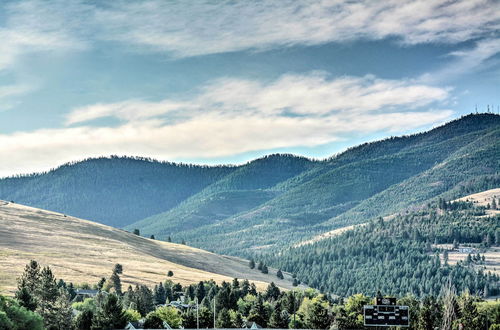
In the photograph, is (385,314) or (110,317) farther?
(110,317)

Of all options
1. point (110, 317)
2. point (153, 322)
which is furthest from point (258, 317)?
point (110, 317)

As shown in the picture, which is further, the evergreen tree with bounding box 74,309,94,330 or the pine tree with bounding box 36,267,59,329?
the evergreen tree with bounding box 74,309,94,330

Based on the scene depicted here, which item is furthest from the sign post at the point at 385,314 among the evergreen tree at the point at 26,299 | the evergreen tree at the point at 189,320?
the evergreen tree at the point at 26,299

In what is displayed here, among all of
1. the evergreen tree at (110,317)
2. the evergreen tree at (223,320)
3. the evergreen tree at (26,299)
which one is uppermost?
the evergreen tree at (26,299)

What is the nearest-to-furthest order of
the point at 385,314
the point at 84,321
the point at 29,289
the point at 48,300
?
the point at 385,314
the point at 48,300
the point at 84,321
the point at 29,289

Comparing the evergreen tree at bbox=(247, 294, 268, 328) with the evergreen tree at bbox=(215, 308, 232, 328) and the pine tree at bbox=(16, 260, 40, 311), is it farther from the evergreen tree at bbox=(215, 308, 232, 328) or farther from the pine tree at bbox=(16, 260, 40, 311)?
the pine tree at bbox=(16, 260, 40, 311)

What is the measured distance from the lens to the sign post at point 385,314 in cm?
14038

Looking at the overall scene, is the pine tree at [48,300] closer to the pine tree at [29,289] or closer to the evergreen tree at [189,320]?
the pine tree at [29,289]

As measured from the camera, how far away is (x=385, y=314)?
141125 millimetres

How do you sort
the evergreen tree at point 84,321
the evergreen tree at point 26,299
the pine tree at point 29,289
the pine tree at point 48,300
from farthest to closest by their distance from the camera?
the evergreen tree at point 84,321
the pine tree at point 48,300
the pine tree at point 29,289
the evergreen tree at point 26,299

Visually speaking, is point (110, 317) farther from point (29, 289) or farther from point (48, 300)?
point (29, 289)

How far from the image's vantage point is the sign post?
14038 centimetres

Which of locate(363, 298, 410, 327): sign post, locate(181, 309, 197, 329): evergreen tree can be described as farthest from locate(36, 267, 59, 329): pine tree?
locate(363, 298, 410, 327): sign post

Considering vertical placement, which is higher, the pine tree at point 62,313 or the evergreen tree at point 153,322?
the pine tree at point 62,313
